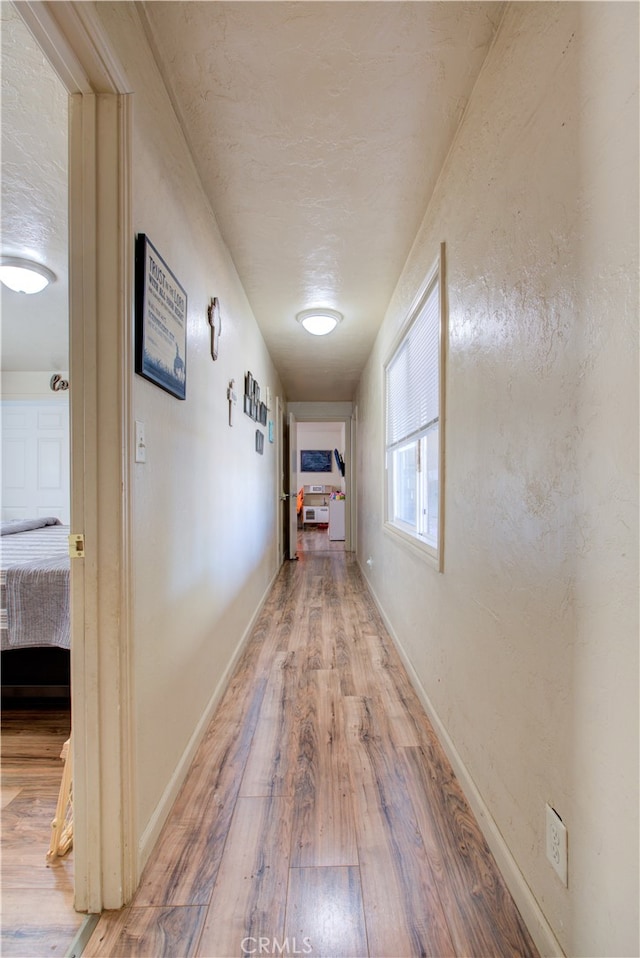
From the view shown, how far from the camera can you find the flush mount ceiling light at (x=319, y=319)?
2992mm

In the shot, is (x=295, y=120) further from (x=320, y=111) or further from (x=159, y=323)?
(x=159, y=323)

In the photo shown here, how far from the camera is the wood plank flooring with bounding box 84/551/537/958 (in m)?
0.91

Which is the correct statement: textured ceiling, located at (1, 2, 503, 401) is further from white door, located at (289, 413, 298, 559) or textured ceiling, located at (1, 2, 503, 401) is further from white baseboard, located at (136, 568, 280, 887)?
white door, located at (289, 413, 298, 559)

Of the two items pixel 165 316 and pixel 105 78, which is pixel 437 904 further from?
pixel 105 78

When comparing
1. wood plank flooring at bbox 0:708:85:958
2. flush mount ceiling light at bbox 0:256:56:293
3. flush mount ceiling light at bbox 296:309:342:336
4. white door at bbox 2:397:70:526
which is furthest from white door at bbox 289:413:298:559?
wood plank flooring at bbox 0:708:85:958

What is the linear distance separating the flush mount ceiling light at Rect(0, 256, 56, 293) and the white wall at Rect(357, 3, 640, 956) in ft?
7.86

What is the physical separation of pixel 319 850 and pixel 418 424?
6.13 feet

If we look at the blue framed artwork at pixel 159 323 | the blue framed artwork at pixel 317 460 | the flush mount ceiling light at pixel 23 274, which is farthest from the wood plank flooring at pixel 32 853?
the blue framed artwork at pixel 317 460

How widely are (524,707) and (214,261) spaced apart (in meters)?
2.17

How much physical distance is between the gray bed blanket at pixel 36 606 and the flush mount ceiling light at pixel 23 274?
174 cm

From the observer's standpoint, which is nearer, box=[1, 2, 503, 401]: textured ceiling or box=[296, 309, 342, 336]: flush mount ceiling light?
box=[1, 2, 503, 401]: textured ceiling

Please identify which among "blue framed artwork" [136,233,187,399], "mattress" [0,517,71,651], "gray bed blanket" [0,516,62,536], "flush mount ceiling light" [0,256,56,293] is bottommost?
"mattress" [0,517,71,651]

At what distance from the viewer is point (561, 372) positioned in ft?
2.74

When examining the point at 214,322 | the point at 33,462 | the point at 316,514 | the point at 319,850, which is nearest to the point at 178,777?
the point at 319,850
